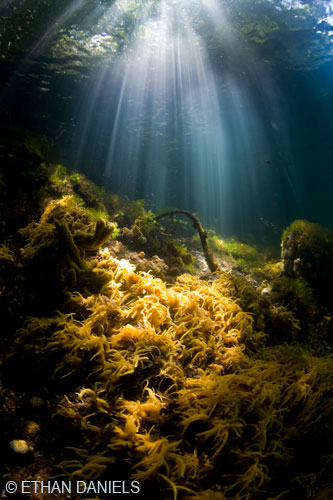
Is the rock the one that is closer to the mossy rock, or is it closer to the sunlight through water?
Result: the mossy rock

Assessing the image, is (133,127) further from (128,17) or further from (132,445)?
(132,445)

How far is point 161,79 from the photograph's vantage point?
16.3 meters

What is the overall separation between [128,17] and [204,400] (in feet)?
48.9

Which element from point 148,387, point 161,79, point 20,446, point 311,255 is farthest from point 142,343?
point 161,79

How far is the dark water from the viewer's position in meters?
10.8

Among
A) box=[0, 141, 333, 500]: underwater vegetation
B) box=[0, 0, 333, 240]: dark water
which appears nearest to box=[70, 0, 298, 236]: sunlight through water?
box=[0, 0, 333, 240]: dark water

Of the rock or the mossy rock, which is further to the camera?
the mossy rock

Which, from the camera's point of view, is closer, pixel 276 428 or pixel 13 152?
pixel 276 428

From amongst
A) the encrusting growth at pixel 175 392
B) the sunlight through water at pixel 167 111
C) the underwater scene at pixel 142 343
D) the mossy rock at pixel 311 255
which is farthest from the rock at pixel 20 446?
the sunlight through water at pixel 167 111

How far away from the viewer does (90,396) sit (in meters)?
2.31

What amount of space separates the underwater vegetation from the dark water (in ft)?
34.5

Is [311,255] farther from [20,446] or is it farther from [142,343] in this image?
[20,446]

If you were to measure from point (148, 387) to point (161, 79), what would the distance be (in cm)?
1911

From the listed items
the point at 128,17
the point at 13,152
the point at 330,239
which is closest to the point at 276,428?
the point at 13,152
